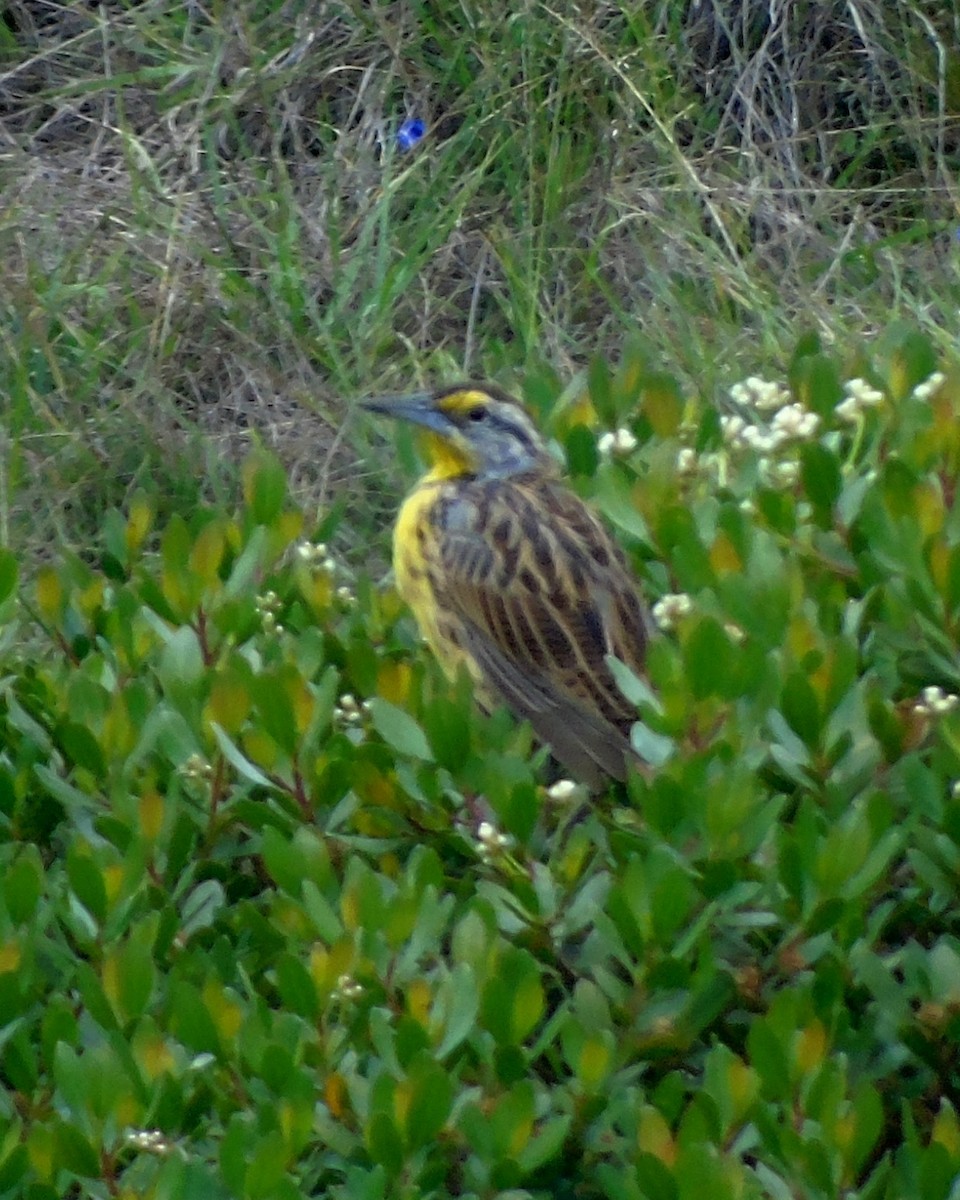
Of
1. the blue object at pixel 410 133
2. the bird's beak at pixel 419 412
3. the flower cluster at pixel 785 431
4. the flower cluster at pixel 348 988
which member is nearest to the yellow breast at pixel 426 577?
the bird's beak at pixel 419 412

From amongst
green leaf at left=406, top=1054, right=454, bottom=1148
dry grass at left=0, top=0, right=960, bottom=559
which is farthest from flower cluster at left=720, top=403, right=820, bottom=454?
dry grass at left=0, top=0, right=960, bottom=559

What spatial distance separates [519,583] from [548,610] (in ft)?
0.36

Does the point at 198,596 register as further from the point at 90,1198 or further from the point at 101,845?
the point at 90,1198

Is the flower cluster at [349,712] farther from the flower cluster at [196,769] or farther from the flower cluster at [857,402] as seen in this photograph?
the flower cluster at [857,402]

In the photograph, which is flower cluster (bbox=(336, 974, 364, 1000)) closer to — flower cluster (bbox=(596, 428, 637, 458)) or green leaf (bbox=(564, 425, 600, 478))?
flower cluster (bbox=(596, 428, 637, 458))

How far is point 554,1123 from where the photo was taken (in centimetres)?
251

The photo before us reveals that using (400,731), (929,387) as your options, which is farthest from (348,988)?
(929,387)

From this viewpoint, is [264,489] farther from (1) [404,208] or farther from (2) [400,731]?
(1) [404,208]

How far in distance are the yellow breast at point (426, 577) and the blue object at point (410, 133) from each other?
2558mm

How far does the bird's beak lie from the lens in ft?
15.1

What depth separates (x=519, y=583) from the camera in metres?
4.07

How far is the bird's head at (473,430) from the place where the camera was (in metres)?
4.43

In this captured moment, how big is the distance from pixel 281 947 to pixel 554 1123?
55 cm

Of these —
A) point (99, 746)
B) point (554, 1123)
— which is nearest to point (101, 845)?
point (99, 746)
